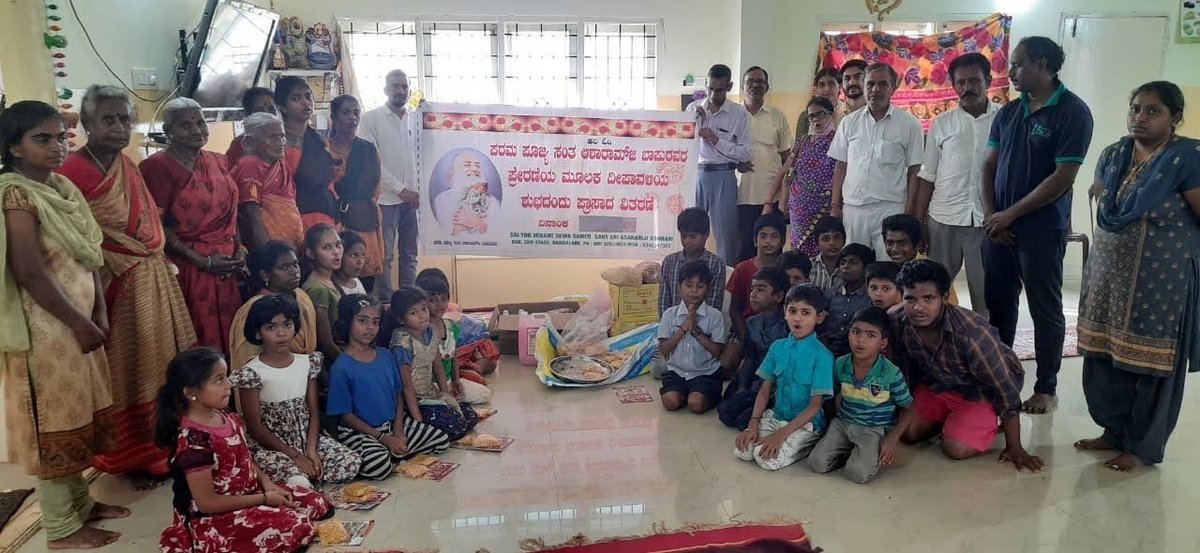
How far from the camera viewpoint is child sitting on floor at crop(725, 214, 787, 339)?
13.0 ft

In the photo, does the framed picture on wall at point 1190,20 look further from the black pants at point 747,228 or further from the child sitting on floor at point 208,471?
the child sitting on floor at point 208,471

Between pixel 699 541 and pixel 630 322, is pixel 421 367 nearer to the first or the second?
pixel 699 541

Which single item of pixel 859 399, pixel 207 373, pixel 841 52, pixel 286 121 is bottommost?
pixel 859 399

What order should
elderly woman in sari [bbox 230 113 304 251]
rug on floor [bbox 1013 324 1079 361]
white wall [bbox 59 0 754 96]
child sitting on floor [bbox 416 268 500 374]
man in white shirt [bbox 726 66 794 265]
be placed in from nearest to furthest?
elderly woman in sari [bbox 230 113 304 251]
child sitting on floor [bbox 416 268 500 374]
rug on floor [bbox 1013 324 1079 361]
man in white shirt [bbox 726 66 794 265]
white wall [bbox 59 0 754 96]

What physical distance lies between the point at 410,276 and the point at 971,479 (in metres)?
3.29

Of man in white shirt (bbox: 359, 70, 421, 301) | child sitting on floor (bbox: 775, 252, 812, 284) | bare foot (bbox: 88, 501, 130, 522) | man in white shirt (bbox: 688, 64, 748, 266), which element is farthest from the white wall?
bare foot (bbox: 88, 501, 130, 522)

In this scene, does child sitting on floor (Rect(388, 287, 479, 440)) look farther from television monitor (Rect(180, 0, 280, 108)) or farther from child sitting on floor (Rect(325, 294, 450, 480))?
television monitor (Rect(180, 0, 280, 108))

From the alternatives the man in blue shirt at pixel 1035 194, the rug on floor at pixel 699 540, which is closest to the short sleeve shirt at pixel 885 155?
the man in blue shirt at pixel 1035 194

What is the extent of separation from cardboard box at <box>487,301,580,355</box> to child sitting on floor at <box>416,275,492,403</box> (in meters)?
0.87

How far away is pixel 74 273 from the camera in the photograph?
2.42 m

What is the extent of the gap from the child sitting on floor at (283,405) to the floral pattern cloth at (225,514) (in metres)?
0.27

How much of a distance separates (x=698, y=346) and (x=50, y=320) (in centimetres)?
261

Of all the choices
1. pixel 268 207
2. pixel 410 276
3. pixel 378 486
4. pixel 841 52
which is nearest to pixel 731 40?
pixel 841 52

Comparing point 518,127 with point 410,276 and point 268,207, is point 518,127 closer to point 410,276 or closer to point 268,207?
point 410,276
